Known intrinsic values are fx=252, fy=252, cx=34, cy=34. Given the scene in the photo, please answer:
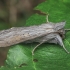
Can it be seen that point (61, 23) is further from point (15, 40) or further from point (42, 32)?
point (15, 40)

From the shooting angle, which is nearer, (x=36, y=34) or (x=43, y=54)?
(x=43, y=54)

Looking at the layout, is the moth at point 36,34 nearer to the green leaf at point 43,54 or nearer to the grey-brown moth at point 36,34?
the grey-brown moth at point 36,34

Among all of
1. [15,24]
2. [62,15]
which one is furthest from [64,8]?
[15,24]

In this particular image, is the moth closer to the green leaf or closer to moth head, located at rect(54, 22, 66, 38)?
moth head, located at rect(54, 22, 66, 38)

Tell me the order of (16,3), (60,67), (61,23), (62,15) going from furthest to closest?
(16,3) → (62,15) → (61,23) → (60,67)

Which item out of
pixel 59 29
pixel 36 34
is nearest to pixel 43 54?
pixel 36 34

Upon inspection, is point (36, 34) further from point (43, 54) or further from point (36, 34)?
point (43, 54)

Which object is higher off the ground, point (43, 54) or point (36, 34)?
point (36, 34)
